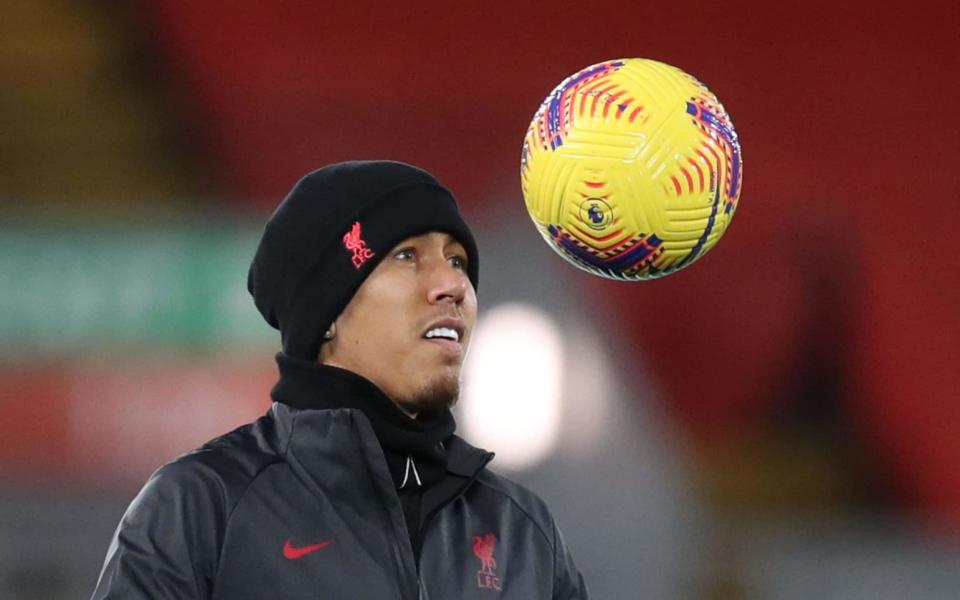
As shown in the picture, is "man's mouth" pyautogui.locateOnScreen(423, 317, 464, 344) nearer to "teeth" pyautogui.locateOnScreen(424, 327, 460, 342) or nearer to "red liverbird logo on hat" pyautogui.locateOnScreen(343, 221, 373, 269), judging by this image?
"teeth" pyautogui.locateOnScreen(424, 327, 460, 342)

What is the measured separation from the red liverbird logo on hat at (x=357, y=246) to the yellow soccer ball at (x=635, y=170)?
0.38 m

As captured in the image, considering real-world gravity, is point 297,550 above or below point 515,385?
above

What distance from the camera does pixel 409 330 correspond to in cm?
179

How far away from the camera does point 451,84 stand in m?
4.09

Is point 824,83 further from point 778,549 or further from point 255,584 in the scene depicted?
point 255,584

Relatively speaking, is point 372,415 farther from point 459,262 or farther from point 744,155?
point 744,155

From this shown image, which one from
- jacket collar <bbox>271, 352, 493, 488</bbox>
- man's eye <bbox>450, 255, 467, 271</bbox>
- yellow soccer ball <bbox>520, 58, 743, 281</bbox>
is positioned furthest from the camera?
yellow soccer ball <bbox>520, 58, 743, 281</bbox>

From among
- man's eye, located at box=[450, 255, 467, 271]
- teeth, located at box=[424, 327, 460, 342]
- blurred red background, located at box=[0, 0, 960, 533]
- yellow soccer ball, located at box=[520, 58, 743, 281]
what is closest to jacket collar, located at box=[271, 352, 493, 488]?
teeth, located at box=[424, 327, 460, 342]

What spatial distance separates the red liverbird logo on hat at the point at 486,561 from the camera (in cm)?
174

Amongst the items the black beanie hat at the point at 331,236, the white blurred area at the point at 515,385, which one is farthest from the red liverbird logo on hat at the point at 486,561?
the white blurred area at the point at 515,385

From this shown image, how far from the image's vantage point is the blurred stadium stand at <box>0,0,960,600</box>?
3.82 m

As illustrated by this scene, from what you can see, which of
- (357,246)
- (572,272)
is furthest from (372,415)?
(572,272)

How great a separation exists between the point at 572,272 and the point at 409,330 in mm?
2232

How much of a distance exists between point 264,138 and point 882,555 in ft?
7.02
